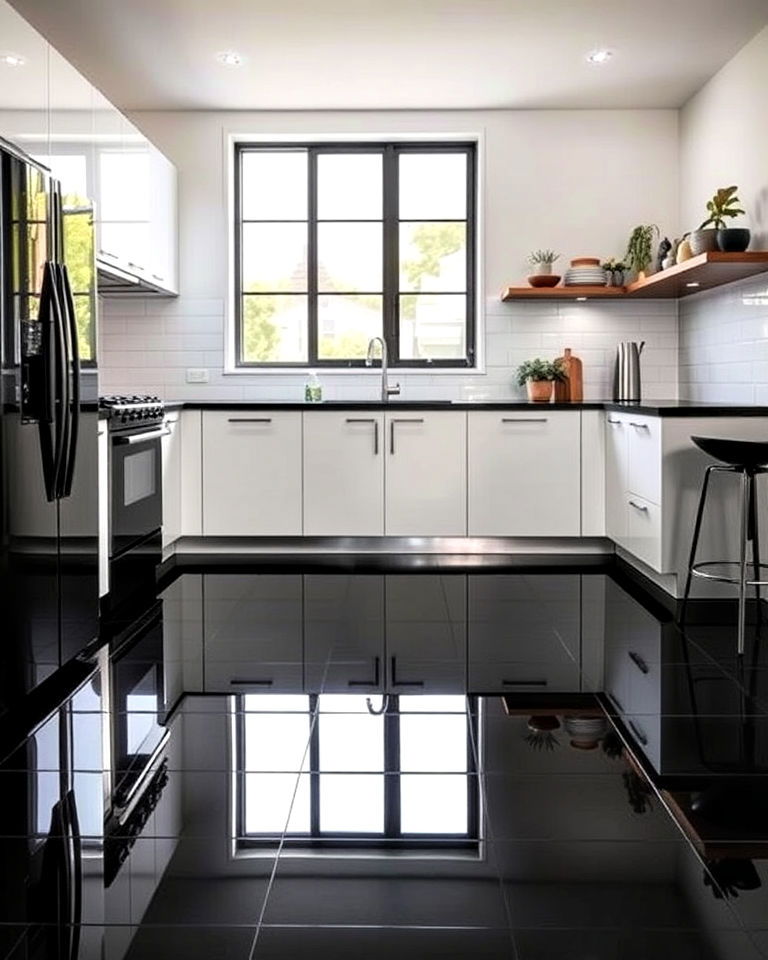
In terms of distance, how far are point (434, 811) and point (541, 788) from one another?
0.28 m

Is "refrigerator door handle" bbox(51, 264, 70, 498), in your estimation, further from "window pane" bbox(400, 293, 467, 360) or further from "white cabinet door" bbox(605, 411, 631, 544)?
"window pane" bbox(400, 293, 467, 360)

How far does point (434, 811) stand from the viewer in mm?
2299

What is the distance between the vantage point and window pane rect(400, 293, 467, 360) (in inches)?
256

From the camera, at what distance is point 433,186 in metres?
6.51

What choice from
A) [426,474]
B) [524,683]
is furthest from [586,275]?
[524,683]

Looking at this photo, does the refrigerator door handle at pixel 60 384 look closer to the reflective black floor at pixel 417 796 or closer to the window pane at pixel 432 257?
the reflective black floor at pixel 417 796

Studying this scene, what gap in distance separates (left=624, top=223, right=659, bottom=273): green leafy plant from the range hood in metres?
2.64

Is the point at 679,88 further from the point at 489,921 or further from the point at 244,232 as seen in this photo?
the point at 489,921

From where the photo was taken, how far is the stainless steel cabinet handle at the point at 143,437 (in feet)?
14.7

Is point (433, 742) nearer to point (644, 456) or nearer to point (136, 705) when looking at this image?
point (136, 705)

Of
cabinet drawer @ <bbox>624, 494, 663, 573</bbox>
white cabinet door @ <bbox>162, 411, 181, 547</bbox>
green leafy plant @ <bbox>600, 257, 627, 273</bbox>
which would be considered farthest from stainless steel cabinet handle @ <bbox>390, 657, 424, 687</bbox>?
green leafy plant @ <bbox>600, 257, 627, 273</bbox>

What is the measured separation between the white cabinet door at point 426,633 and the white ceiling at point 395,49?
254 centimetres

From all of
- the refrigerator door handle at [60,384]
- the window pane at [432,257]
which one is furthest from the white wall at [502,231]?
the refrigerator door handle at [60,384]

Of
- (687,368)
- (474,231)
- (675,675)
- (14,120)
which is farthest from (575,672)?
(474,231)
